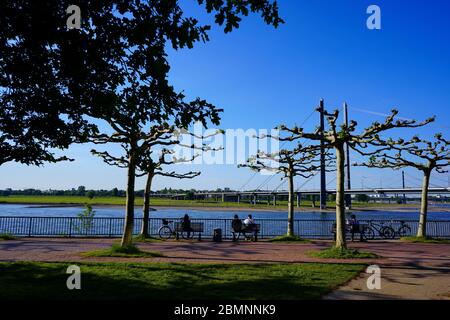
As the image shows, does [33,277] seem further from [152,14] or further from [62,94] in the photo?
[152,14]

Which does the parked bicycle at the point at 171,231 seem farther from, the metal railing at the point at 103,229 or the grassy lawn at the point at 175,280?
the grassy lawn at the point at 175,280

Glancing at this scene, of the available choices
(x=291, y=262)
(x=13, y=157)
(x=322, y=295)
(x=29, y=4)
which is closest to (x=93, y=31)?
(x=29, y=4)

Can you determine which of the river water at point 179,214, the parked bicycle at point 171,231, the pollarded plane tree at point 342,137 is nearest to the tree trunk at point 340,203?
the pollarded plane tree at point 342,137

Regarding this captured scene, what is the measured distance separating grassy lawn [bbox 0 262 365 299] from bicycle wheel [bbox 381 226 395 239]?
41.3ft

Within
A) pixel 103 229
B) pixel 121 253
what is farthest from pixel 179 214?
pixel 121 253

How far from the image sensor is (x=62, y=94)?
805 centimetres

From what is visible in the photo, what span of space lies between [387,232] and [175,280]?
1752 cm

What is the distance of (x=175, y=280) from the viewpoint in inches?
360

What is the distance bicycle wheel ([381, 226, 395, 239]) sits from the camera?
2310 cm

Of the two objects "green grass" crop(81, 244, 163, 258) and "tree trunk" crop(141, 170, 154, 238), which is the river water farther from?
"green grass" crop(81, 244, 163, 258)

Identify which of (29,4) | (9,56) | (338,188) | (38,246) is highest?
(29,4)

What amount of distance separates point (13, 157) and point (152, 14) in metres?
4.73

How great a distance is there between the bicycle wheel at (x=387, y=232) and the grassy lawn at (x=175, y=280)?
496 inches

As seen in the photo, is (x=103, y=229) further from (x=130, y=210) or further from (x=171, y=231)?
(x=130, y=210)
